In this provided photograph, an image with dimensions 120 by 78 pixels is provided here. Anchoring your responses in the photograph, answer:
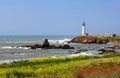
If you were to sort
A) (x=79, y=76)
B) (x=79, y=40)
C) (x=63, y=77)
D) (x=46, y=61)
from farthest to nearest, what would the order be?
1. (x=79, y=40)
2. (x=46, y=61)
3. (x=63, y=77)
4. (x=79, y=76)

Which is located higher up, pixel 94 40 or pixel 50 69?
pixel 94 40

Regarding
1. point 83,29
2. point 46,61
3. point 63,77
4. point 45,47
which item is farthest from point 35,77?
point 83,29

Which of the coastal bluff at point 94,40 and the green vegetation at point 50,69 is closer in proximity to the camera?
the green vegetation at point 50,69

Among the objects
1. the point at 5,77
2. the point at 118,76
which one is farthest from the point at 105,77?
the point at 5,77

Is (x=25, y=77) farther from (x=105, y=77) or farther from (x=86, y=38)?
(x=86, y=38)

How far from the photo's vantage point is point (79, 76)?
42.6 ft

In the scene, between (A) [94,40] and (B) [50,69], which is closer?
(B) [50,69]

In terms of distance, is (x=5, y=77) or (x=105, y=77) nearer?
(x=105, y=77)

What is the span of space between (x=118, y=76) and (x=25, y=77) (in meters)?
13.6

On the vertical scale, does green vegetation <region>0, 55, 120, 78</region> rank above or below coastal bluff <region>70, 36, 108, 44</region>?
below

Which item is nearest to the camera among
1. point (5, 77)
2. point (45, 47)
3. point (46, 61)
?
point (5, 77)

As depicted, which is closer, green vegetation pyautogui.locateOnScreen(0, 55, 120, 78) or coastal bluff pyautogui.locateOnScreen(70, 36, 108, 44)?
green vegetation pyautogui.locateOnScreen(0, 55, 120, 78)

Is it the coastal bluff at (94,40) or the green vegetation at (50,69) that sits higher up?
the coastal bluff at (94,40)

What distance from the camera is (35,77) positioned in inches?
995
